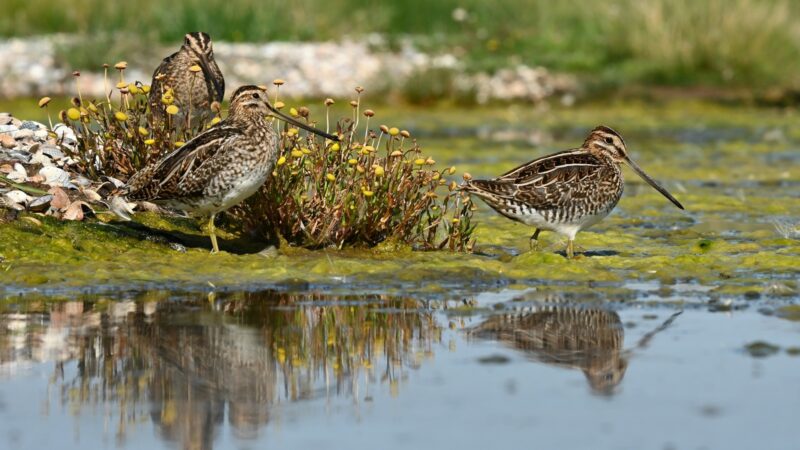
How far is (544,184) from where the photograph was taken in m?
9.93

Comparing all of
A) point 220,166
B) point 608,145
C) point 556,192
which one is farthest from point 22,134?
point 608,145

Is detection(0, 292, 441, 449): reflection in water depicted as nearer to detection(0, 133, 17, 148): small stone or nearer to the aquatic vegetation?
the aquatic vegetation

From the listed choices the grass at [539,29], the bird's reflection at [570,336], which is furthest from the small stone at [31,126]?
the grass at [539,29]

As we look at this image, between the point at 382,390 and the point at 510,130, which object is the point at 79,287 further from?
the point at 510,130

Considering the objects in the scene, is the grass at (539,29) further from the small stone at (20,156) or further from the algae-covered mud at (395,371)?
the algae-covered mud at (395,371)

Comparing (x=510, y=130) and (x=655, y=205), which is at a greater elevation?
(x=510, y=130)

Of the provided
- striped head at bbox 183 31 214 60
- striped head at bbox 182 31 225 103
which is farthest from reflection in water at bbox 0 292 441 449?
striped head at bbox 183 31 214 60

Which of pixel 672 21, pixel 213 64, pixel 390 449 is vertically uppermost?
pixel 672 21

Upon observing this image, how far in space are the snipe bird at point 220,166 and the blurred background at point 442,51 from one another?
13.1 meters

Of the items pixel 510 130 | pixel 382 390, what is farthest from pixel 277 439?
pixel 510 130

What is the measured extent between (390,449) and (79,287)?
379 centimetres

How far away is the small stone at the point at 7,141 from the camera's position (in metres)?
10.5

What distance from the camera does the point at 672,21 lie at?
24391mm

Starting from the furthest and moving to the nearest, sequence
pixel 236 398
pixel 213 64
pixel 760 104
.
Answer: pixel 760 104
pixel 213 64
pixel 236 398
